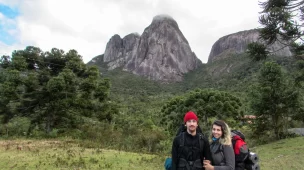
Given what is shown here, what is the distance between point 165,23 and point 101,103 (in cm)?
12489

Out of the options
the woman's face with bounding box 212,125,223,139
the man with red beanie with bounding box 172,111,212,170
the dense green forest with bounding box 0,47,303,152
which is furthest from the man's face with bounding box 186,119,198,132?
the dense green forest with bounding box 0,47,303,152

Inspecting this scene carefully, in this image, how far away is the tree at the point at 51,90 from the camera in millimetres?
→ 16938

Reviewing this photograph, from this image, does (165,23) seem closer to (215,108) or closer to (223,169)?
(215,108)

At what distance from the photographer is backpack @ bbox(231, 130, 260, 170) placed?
3.15 metres

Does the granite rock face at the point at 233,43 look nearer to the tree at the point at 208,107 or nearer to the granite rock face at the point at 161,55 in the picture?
the granite rock face at the point at 161,55

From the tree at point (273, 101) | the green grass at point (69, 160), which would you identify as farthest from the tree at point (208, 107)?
the green grass at point (69, 160)

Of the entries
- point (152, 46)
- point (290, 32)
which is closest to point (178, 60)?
point (152, 46)

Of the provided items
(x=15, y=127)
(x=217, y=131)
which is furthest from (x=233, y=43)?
(x=217, y=131)

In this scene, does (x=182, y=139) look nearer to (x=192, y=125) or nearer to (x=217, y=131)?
(x=192, y=125)

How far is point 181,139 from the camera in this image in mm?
3244

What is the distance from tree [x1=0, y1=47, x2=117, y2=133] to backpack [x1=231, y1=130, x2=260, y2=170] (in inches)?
573

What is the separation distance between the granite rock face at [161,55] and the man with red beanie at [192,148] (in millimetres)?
118724

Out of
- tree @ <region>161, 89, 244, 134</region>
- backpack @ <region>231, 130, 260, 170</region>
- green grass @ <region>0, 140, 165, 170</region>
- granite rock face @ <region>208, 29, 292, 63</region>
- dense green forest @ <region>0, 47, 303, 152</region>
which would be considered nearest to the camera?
backpack @ <region>231, 130, 260, 170</region>

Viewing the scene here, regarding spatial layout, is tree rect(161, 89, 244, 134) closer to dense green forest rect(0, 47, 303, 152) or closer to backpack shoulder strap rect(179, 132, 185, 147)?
dense green forest rect(0, 47, 303, 152)
